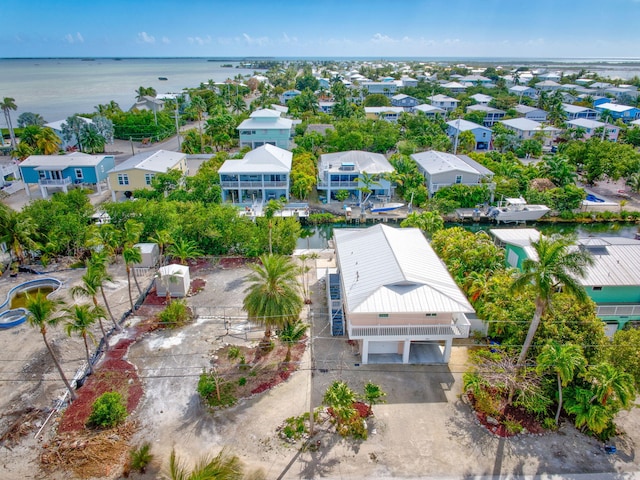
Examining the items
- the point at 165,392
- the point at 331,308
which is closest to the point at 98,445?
the point at 165,392

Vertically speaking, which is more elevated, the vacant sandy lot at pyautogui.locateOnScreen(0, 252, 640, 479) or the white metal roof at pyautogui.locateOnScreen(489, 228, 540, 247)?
the white metal roof at pyautogui.locateOnScreen(489, 228, 540, 247)

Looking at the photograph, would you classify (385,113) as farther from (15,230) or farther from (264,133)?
(15,230)

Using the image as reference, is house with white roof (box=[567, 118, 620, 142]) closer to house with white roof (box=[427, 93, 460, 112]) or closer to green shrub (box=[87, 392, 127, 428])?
house with white roof (box=[427, 93, 460, 112])

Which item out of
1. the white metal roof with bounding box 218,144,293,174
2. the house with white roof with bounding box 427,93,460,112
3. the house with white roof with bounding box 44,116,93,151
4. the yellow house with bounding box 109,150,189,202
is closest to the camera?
the white metal roof with bounding box 218,144,293,174

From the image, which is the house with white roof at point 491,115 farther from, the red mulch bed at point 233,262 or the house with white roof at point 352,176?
the red mulch bed at point 233,262

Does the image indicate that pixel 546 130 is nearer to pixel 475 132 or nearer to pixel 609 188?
pixel 475 132

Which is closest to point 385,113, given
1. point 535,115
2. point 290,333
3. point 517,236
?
point 535,115

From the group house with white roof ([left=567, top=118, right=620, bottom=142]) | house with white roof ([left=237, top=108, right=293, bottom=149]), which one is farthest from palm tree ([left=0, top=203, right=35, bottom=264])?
house with white roof ([left=567, top=118, right=620, bottom=142])

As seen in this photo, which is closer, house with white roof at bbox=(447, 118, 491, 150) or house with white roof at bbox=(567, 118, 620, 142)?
house with white roof at bbox=(447, 118, 491, 150)
